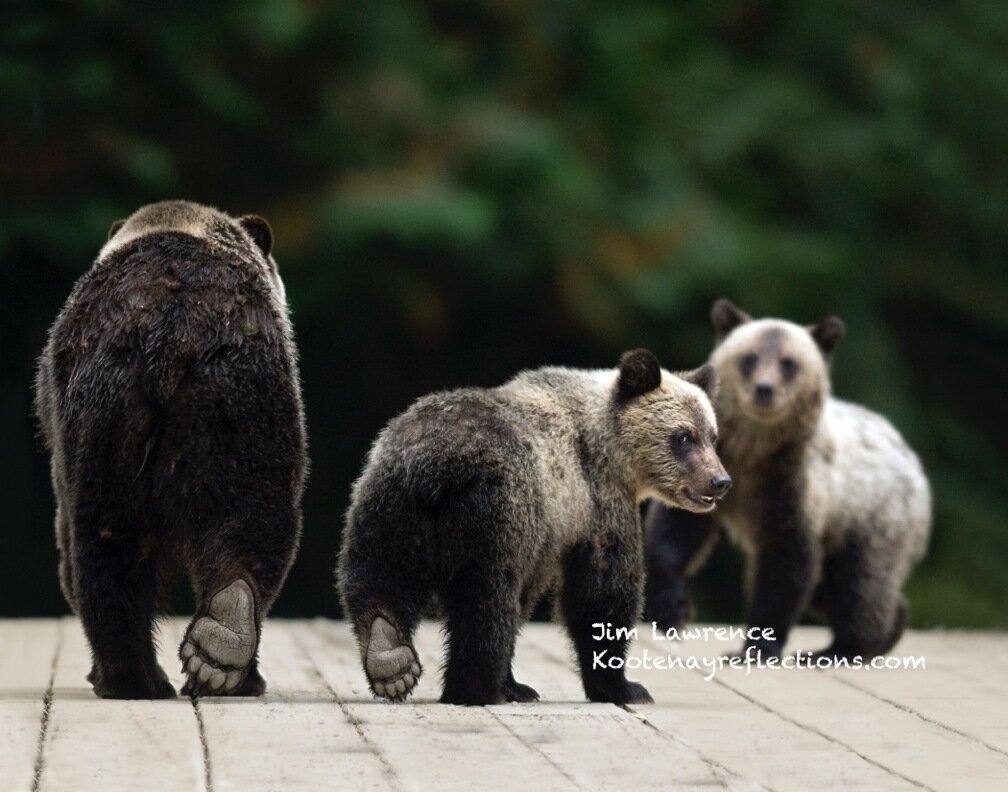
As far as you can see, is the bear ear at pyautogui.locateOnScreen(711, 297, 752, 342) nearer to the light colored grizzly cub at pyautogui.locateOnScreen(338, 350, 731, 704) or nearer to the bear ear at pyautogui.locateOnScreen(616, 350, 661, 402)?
the light colored grizzly cub at pyautogui.locateOnScreen(338, 350, 731, 704)

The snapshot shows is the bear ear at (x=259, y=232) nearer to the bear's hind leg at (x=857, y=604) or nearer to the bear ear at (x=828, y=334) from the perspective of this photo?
the bear ear at (x=828, y=334)

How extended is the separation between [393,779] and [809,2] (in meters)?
9.18

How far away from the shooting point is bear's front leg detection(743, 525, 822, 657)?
22.4 ft

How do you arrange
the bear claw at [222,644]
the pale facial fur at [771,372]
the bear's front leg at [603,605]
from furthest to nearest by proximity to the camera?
the pale facial fur at [771,372] → the bear's front leg at [603,605] → the bear claw at [222,644]

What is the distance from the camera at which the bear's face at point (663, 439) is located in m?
5.35

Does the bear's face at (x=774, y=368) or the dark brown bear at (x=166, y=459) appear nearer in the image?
the dark brown bear at (x=166, y=459)

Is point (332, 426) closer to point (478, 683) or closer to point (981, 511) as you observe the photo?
point (981, 511)

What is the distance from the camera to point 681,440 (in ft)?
17.7

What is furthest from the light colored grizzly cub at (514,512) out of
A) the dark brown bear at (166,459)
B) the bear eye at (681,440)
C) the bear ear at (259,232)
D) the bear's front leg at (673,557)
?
the bear's front leg at (673,557)

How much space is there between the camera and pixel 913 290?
39.8ft

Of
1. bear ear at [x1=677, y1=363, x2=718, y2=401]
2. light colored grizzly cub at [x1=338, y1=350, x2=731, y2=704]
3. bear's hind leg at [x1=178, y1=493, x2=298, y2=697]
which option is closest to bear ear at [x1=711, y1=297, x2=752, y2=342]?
bear ear at [x1=677, y1=363, x2=718, y2=401]

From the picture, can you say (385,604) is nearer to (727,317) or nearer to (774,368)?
(774,368)

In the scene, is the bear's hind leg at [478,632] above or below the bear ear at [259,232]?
below

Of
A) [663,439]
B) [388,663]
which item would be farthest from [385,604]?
[663,439]
